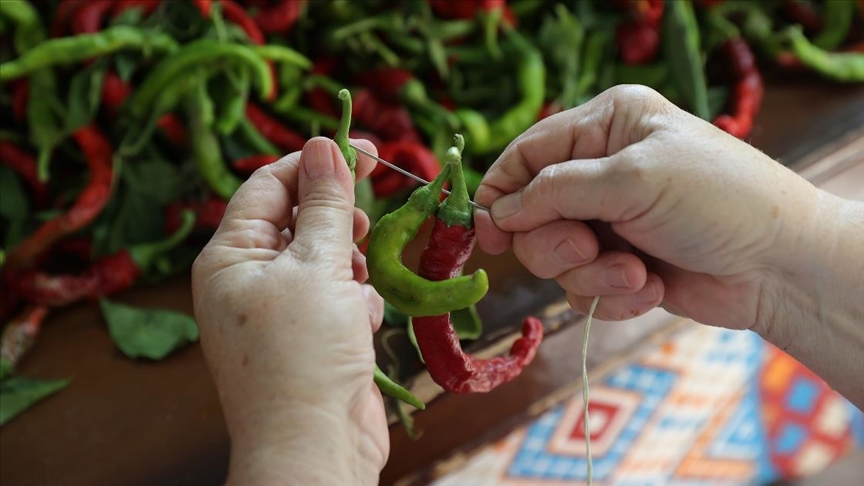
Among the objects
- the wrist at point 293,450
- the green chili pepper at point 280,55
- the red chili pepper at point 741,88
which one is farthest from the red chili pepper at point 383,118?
the wrist at point 293,450

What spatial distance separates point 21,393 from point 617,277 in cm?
104

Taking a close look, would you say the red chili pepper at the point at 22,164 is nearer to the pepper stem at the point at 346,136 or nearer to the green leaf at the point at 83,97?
the green leaf at the point at 83,97

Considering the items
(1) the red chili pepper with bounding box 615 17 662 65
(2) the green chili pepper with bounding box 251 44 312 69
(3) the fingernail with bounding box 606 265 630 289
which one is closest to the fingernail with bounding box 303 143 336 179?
(3) the fingernail with bounding box 606 265 630 289

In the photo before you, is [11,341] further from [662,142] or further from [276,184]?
[662,142]

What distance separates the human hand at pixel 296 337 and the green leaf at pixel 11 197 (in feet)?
2.89

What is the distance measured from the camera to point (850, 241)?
0.95 m

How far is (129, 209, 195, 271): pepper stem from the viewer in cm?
148

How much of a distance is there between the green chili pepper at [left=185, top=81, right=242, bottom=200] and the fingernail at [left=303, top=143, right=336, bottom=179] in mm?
720

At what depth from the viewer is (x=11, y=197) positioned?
4.97 feet

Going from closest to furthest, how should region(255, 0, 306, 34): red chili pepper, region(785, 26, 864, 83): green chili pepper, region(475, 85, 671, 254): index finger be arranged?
1. region(475, 85, 671, 254): index finger
2. region(255, 0, 306, 34): red chili pepper
3. region(785, 26, 864, 83): green chili pepper

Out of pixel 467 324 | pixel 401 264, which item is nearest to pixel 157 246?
pixel 467 324

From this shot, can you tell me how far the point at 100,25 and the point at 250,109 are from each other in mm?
357

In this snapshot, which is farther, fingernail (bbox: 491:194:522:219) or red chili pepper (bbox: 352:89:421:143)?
red chili pepper (bbox: 352:89:421:143)

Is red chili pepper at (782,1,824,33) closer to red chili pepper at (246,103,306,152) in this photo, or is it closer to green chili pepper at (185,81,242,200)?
red chili pepper at (246,103,306,152)
